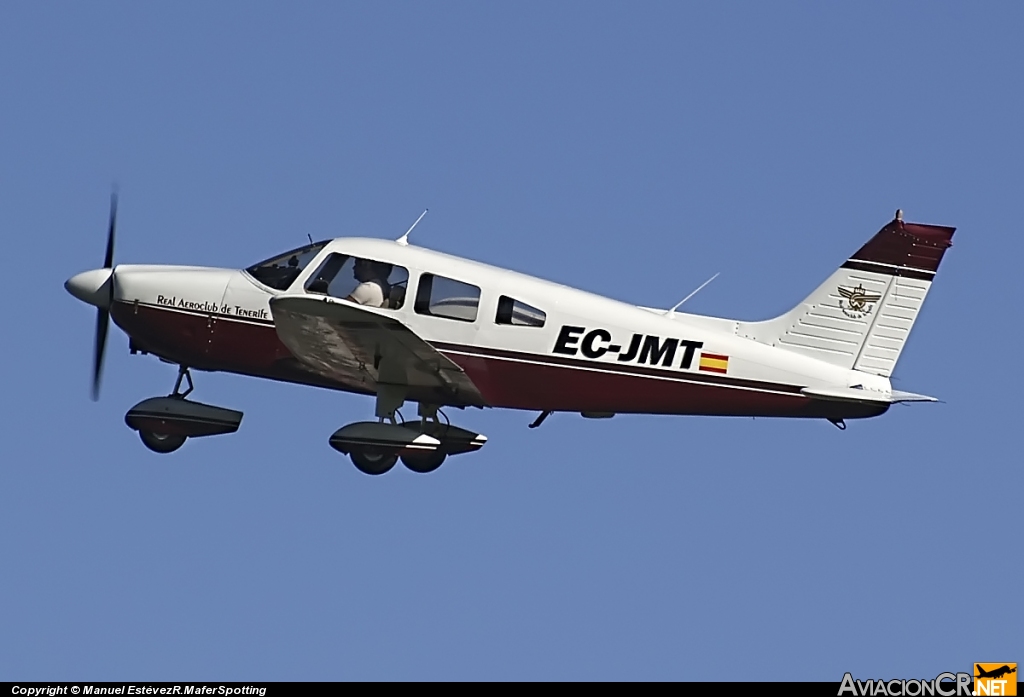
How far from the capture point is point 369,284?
57.8 ft

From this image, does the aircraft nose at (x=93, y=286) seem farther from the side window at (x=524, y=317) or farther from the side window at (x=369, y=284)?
the side window at (x=524, y=317)

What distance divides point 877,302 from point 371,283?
4862mm

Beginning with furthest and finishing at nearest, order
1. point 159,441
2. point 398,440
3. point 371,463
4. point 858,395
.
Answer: point 159,441 < point 371,463 < point 398,440 < point 858,395

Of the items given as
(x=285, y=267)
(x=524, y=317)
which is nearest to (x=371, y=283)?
(x=285, y=267)

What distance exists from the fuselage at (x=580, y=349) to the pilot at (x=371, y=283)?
0.08 metres

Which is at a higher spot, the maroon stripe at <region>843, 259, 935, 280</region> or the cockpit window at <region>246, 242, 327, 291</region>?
the maroon stripe at <region>843, 259, 935, 280</region>

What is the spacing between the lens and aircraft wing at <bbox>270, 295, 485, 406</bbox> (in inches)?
649

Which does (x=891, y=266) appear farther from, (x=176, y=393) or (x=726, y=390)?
(x=176, y=393)

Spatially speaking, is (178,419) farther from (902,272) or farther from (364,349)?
(902,272)

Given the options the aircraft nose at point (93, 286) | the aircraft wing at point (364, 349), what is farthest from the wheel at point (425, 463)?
the aircraft nose at point (93, 286)

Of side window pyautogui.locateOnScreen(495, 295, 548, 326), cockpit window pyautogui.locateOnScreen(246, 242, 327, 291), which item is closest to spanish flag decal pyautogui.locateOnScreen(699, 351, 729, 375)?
side window pyautogui.locateOnScreen(495, 295, 548, 326)

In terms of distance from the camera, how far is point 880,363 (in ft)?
57.2

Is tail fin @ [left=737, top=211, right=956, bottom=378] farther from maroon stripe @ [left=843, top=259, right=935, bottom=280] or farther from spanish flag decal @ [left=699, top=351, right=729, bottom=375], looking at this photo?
spanish flag decal @ [left=699, top=351, right=729, bottom=375]

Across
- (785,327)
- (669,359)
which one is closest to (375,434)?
(669,359)
